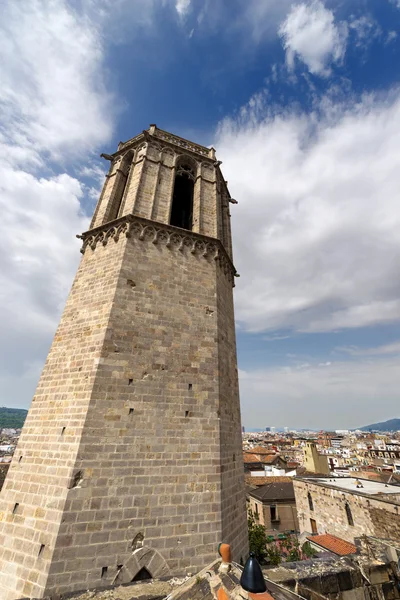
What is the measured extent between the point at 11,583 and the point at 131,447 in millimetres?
3020

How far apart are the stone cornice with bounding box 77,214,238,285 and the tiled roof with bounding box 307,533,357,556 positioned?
59.0 feet

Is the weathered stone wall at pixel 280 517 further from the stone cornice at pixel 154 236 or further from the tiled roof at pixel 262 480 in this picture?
the stone cornice at pixel 154 236

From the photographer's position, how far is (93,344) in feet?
23.6

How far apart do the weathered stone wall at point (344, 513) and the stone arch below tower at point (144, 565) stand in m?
14.1

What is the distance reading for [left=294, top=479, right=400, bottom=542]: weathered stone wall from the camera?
1479 cm

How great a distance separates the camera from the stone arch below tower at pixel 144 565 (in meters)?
5.35

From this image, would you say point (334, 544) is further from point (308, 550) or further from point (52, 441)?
point (52, 441)

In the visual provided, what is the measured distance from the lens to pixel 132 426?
21.2 feet

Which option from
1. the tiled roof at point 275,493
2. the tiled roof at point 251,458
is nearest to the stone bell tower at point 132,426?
the tiled roof at point 275,493

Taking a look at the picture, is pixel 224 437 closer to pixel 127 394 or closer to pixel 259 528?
pixel 127 394

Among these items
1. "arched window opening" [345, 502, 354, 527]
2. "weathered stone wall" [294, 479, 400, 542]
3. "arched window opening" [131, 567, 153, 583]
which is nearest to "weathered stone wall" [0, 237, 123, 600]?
"arched window opening" [131, 567, 153, 583]

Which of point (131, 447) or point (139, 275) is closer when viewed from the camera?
point (131, 447)

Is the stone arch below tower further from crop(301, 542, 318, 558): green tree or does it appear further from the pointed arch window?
crop(301, 542, 318, 558): green tree

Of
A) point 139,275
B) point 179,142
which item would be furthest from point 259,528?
point 179,142
